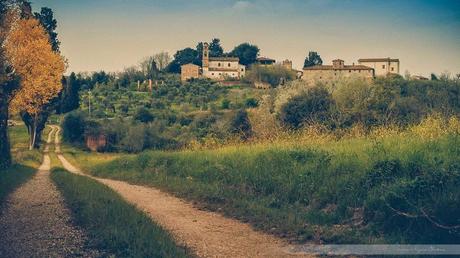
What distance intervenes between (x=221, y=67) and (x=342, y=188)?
514 feet

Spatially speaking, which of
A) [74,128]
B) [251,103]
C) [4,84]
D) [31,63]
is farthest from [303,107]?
[251,103]

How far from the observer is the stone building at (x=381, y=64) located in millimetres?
154512

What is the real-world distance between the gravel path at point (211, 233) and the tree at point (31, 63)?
58.8 ft

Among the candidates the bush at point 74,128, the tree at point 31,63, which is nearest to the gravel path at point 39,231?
the tree at point 31,63

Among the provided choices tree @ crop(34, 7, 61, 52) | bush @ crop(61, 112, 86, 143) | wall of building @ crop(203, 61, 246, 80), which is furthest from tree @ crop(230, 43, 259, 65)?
tree @ crop(34, 7, 61, 52)

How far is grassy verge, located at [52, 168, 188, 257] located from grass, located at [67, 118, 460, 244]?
116 inches

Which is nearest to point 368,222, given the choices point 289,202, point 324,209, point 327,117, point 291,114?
point 324,209

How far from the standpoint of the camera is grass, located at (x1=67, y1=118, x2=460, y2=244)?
9172 millimetres

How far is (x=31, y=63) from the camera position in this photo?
100ft

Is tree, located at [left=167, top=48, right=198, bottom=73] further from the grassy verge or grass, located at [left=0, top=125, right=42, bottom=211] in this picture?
the grassy verge

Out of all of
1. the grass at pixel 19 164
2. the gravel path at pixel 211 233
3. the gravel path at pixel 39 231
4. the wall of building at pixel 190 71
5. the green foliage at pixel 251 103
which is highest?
the wall of building at pixel 190 71

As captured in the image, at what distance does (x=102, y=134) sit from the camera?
66875mm

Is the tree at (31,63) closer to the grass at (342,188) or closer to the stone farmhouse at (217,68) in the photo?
the grass at (342,188)

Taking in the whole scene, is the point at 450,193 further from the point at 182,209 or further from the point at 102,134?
the point at 102,134
